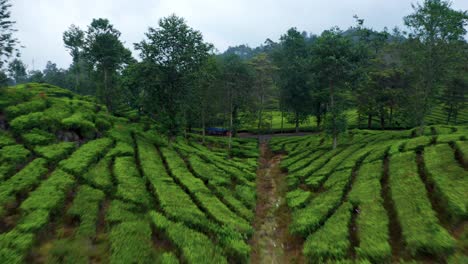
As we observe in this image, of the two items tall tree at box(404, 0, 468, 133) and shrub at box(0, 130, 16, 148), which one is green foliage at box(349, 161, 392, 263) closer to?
tall tree at box(404, 0, 468, 133)

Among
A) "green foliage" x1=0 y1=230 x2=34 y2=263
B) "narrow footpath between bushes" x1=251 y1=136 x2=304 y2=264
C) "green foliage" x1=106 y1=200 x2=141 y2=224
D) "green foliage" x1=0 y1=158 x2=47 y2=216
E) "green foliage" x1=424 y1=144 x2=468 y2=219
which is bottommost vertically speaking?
"narrow footpath between bushes" x1=251 y1=136 x2=304 y2=264

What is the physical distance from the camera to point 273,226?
17.2m

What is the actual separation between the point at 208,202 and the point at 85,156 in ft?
40.2

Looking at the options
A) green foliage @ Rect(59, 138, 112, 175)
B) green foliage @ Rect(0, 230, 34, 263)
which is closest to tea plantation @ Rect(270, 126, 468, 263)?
green foliage @ Rect(0, 230, 34, 263)

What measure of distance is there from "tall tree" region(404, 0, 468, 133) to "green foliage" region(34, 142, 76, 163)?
133ft

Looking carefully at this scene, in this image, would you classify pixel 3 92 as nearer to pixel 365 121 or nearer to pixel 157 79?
pixel 157 79

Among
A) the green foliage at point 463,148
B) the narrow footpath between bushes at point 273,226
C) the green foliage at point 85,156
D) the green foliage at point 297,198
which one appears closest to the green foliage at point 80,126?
A: the green foliage at point 85,156

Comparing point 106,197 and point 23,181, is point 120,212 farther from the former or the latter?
point 23,181

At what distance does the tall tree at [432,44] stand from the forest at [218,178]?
15 centimetres

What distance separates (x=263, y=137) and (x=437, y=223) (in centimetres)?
4306

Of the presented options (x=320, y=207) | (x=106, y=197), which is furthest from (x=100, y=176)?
(x=320, y=207)

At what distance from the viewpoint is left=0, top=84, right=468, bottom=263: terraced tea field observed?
11.9m

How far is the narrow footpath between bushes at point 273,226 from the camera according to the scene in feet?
45.1

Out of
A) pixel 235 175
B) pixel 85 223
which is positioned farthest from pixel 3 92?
pixel 235 175
